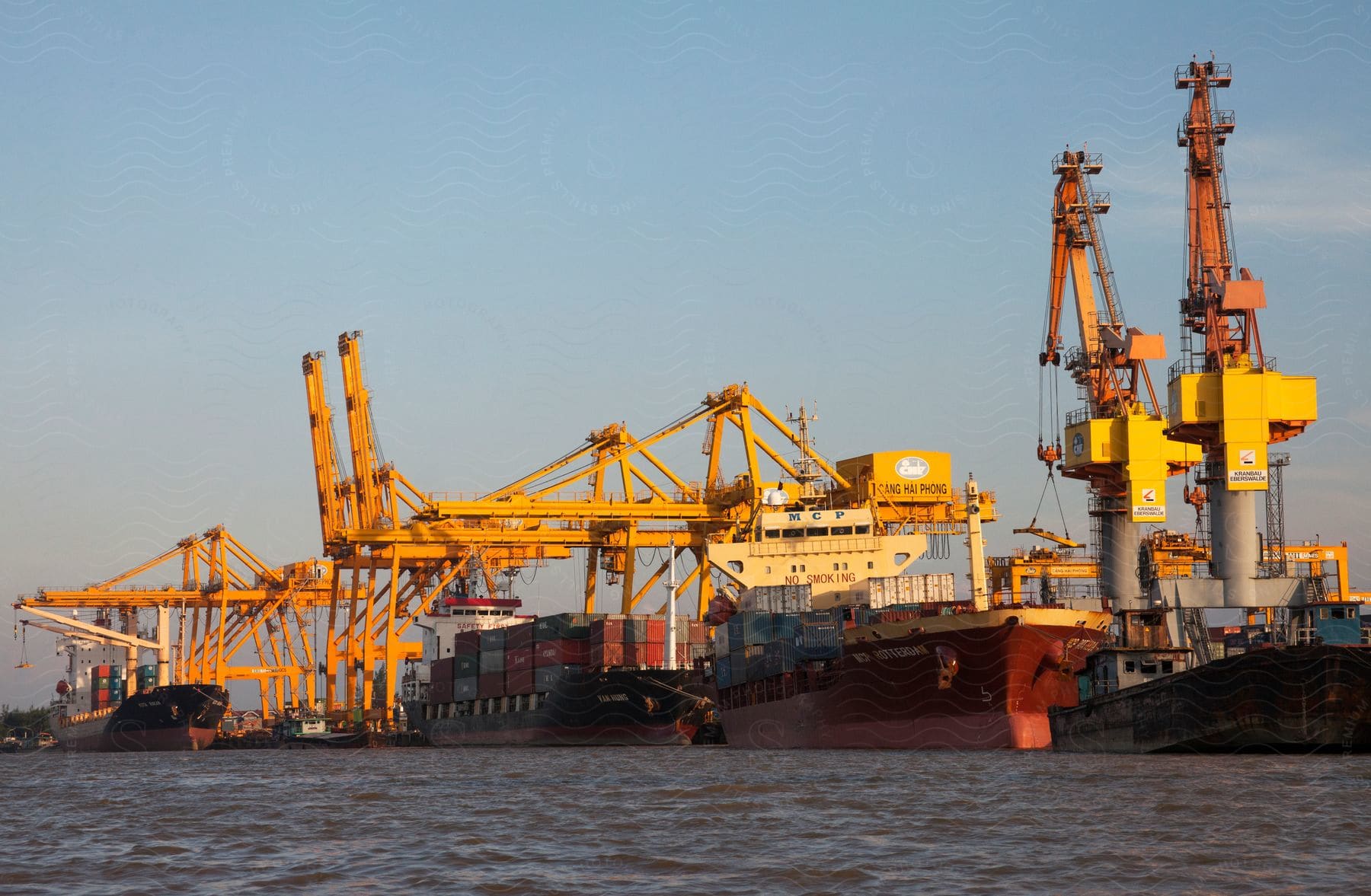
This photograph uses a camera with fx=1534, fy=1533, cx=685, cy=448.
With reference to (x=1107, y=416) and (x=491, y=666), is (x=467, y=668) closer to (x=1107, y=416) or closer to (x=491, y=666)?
(x=491, y=666)

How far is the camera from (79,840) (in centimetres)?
2494

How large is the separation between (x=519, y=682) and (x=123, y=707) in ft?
114

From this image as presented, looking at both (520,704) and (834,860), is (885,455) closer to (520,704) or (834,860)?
(520,704)

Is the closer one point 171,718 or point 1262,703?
point 1262,703

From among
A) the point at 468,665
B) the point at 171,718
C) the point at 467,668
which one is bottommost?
the point at 171,718

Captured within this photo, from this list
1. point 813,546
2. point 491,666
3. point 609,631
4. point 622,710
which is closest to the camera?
point 813,546

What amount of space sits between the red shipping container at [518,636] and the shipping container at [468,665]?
109 inches

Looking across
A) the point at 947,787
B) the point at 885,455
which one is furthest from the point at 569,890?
the point at 885,455

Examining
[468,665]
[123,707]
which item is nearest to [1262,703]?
[468,665]

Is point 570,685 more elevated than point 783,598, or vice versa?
point 783,598

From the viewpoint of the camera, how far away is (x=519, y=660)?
227 feet

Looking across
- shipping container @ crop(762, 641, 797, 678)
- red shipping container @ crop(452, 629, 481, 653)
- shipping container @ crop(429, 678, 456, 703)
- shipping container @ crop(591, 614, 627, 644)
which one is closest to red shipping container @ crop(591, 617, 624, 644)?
shipping container @ crop(591, 614, 627, 644)

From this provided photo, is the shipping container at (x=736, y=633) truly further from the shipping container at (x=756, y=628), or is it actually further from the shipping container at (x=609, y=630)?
the shipping container at (x=609, y=630)

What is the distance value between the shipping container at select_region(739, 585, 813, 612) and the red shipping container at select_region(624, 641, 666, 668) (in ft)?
36.3
